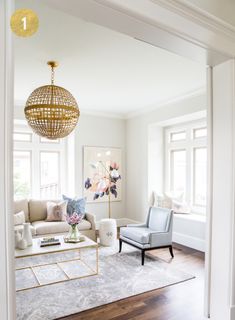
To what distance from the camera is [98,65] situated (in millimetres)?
3271

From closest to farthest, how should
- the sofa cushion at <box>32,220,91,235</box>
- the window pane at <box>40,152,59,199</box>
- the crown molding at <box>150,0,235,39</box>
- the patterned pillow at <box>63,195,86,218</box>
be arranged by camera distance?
1. the crown molding at <box>150,0,235,39</box>
2. the sofa cushion at <box>32,220,91,235</box>
3. the patterned pillow at <box>63,195,86,218</box>
4. the window pane at <box>40,152,59,199</box>

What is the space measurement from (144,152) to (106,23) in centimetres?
427

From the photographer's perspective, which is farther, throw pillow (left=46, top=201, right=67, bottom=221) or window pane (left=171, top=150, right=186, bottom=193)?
window pane (left=171, top=150, right=186, bottom=193)

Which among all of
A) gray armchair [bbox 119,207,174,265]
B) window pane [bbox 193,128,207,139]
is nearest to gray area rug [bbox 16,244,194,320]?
gray armchair [bbox 119,207,174,265]

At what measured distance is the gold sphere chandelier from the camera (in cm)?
286

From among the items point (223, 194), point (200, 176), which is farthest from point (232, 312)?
point (200, 176)

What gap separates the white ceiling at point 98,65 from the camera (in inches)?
96.0

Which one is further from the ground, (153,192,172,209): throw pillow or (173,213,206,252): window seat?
(153,192,172,209): throw pillow

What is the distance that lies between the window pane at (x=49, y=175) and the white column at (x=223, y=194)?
4401 millimetres

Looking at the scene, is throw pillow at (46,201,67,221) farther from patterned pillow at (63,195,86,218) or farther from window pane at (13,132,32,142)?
window pane at (13,132,32,142)

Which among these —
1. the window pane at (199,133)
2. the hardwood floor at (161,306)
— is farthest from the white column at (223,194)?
the window pane at (199,133)

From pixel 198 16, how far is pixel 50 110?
1.80 m

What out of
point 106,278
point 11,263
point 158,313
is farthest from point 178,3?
point 106,278

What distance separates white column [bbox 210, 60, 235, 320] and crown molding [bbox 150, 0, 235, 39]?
26 centimetres
